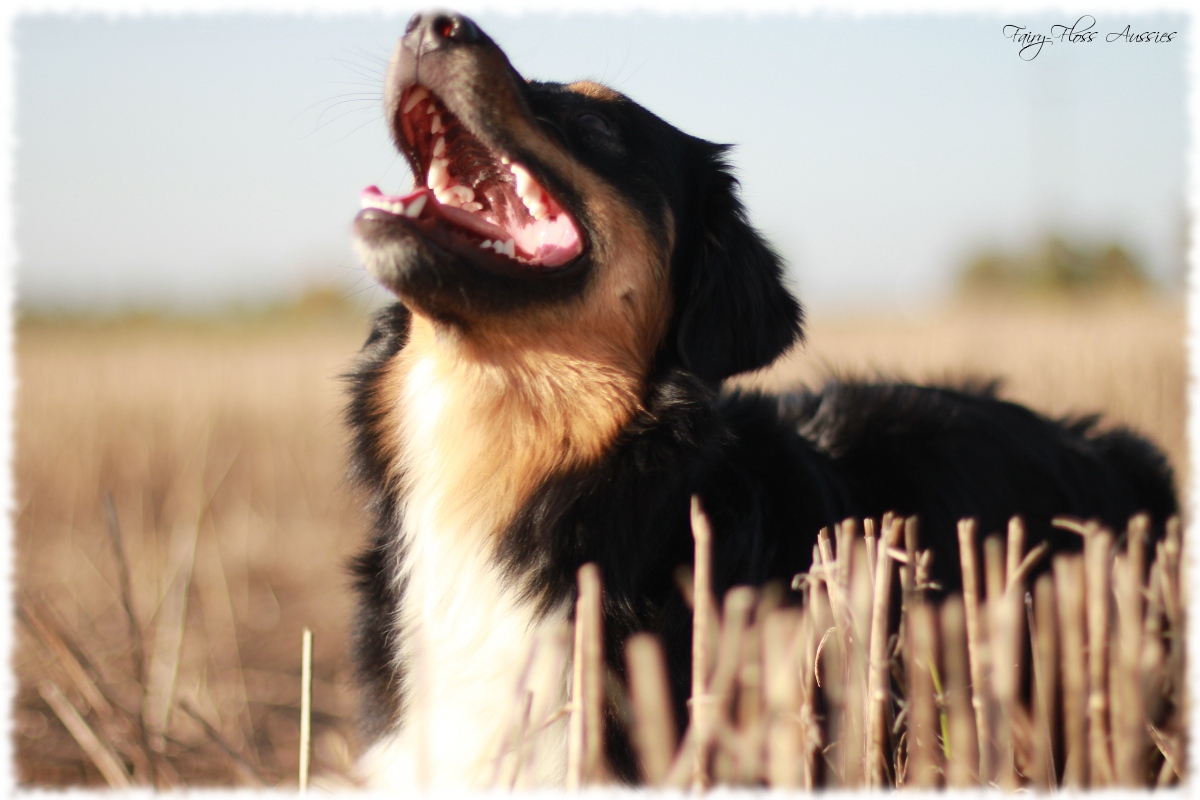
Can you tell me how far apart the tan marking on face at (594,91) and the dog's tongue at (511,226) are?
501 millimetres

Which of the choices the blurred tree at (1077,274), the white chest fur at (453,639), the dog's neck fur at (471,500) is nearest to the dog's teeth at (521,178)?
the dog's neck fur at (471,500)

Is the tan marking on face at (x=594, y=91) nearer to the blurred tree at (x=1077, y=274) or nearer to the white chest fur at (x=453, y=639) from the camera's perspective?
the white chest fur at (x=453, y=639)

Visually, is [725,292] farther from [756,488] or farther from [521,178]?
[521,178]

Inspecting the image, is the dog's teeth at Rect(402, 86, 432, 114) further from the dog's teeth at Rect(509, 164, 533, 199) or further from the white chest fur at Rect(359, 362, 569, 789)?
the white chest fur at Rect(359, 362, 569, 789)

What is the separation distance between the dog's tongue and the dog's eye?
0.35m

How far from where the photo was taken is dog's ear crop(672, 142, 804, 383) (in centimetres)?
273

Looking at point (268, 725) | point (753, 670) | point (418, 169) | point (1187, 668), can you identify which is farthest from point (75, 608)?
point (1187, 668)

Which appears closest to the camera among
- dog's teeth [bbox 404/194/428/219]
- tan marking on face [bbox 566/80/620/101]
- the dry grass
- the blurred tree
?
the dry grass

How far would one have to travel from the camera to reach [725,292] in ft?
9.21

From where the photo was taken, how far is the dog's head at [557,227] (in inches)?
97.3

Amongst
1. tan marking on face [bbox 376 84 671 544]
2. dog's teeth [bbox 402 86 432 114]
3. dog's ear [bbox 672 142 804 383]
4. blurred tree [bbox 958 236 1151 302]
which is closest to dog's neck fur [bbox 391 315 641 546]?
tan marking on face [bbox 376 84 671 544]

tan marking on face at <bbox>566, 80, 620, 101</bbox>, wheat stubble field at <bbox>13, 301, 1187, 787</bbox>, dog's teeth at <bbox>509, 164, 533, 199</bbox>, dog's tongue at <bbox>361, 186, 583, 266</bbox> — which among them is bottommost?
wheat stubble field at <bbox>13, 301, 1187, 787</bbox>

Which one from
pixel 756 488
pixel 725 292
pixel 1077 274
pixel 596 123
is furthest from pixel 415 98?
pixel 1077 274

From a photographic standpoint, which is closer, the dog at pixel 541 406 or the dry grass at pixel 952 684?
the dry grass at pixel 952 684
